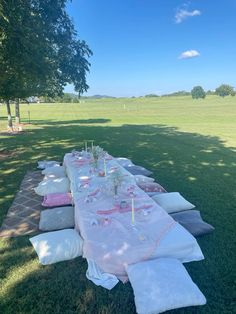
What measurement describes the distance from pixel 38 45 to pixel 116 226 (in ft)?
20.0

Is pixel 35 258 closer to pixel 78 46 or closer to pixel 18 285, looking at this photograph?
pixel 18 285

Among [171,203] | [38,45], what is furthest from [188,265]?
[38,45]

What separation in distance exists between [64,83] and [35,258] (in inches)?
411

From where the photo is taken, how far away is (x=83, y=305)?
394 centimetres

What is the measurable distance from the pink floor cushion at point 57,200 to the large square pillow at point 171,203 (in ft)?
7.64

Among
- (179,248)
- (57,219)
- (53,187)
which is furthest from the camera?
(53,187)

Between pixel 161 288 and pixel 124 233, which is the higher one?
pixel 124 233

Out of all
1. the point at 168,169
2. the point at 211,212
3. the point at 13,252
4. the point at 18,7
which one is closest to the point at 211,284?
the point at 211,212

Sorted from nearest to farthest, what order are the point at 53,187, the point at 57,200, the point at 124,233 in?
1. the point at 124,233
2. the point at 57,200
3. the point at 53,187

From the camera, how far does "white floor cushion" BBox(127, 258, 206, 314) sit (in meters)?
3.63

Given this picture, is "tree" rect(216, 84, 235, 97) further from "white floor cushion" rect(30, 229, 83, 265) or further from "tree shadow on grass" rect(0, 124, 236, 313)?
"white floor cushion" rect(30, 229, 83, 265)

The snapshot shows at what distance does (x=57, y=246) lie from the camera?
5.03 meters

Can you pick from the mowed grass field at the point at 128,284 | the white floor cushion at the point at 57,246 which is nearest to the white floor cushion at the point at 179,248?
the mowed grass field at the point at 128,284

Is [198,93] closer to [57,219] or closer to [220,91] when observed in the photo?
[220,91]
